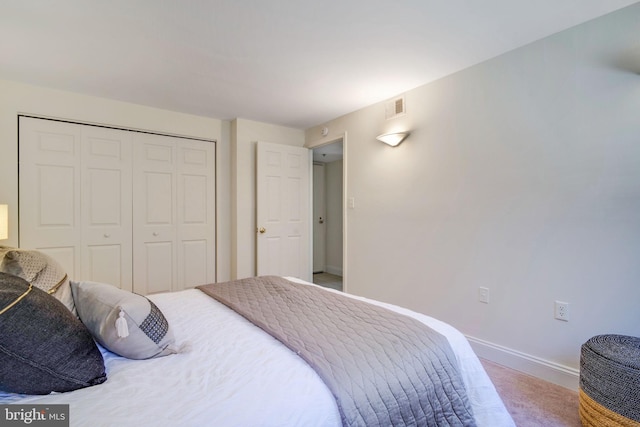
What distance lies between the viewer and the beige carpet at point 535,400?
166cm

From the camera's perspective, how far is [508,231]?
7.37 feet

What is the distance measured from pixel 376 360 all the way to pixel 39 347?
100 cm

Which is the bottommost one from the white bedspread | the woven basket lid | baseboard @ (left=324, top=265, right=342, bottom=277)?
baseboard @ (left=324, top=265, right=342, bottom=277)

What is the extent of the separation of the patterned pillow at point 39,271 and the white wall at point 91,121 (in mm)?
2063

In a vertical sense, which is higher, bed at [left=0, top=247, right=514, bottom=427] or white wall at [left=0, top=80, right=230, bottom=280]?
white wall at [left=0, top=80, right=230, bottom=280]

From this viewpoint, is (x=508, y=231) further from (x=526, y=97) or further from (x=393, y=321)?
(x=393, y=321)

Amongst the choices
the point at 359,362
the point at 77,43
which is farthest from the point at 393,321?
the point at 77,43

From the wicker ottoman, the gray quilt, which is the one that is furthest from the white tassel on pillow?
the wicker ottoman

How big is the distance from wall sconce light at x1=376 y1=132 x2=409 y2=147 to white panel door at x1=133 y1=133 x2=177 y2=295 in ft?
7.71

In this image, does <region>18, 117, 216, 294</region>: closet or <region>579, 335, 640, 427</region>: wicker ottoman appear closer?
<region>579, 335, 640, 427</region>: wicker ottoman

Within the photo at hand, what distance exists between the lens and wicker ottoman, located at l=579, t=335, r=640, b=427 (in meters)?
1.37

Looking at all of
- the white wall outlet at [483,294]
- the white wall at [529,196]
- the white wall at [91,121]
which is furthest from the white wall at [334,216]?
the white wall outlet at [483,294]

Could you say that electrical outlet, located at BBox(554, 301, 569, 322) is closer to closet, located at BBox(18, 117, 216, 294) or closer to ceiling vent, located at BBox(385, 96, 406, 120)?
ceiling vent, located at BBox(385, 96, 406, 120)

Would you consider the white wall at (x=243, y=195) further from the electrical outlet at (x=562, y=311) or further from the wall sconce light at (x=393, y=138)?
the electrical outlet at (x=562, y=311)
